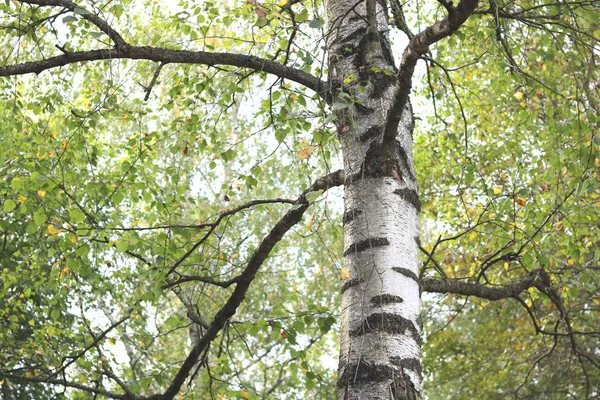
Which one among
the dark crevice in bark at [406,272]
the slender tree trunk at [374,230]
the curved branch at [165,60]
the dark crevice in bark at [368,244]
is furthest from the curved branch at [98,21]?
the dark crevice in bark at [406,272]

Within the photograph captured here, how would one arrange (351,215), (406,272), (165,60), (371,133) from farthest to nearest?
(165,60) → (371,133) → (351,215) → (406,272)

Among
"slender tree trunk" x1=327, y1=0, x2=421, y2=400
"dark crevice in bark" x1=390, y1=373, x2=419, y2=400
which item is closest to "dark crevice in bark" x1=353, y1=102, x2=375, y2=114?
"slender tree trunk" x1=327, y1=0, x2=421, y2=400

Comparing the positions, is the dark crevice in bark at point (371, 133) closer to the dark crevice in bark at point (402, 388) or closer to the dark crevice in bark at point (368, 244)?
the dark crevice in bark at point (368, 244)

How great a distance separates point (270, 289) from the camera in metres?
12.8

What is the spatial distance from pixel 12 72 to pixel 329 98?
1.30 metres

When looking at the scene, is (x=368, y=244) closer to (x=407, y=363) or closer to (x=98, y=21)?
(x=407, y=363)

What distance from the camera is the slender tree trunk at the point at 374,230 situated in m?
2.34

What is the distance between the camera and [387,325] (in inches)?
93.8

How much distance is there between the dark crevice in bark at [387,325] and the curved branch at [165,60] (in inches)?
36.0

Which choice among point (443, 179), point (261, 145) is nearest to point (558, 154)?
point (443, 179)

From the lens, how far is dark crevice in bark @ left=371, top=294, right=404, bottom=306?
243cm

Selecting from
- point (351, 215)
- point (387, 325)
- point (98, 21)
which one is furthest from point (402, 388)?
point (98, 21)

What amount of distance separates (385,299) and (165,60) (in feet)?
4.60

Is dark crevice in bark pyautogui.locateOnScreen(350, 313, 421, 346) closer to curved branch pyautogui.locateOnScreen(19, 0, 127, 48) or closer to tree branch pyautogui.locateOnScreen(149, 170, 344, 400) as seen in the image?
tree branch pyautogui.locateOnScreen(149, 170, 344, 400)
